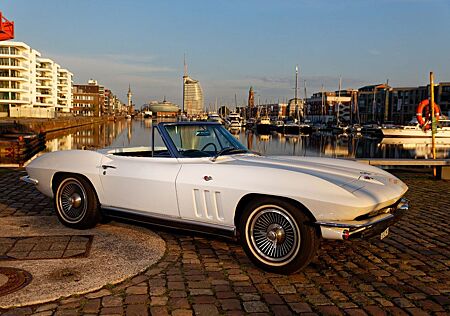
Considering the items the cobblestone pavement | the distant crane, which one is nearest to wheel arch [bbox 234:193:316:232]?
the cobblestone pavement

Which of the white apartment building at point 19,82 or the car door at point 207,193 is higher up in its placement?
the white apartment building at point 19,82

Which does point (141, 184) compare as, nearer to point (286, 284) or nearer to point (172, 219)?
point (172, 219)

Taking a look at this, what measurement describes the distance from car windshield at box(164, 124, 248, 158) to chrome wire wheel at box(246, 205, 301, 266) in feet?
3.60

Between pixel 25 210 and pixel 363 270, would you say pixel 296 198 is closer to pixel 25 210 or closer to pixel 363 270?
pixel 363 270

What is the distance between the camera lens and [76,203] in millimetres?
5703

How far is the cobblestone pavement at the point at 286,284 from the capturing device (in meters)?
3.40

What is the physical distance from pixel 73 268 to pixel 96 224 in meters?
1.59

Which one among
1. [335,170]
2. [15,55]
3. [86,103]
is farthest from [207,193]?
[86,103]

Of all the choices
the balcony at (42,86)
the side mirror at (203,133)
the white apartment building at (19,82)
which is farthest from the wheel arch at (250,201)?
the balcony at (42,86)

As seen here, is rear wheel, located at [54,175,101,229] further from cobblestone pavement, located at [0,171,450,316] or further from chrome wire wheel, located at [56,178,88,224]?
cobblestone pavement, located at [0,171,450,316]

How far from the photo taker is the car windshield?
516cm

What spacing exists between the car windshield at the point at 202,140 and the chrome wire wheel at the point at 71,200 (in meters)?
1.50

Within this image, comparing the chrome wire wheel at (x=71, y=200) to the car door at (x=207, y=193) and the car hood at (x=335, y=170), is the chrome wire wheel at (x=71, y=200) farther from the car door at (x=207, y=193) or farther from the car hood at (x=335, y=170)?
the car hood at (x=335, y=170)

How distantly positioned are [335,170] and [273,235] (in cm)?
115
